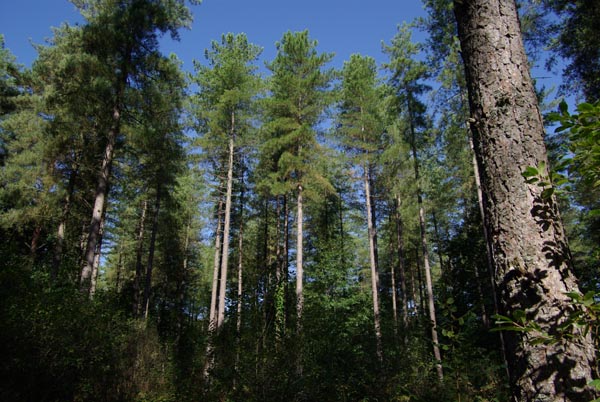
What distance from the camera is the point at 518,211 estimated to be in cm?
141

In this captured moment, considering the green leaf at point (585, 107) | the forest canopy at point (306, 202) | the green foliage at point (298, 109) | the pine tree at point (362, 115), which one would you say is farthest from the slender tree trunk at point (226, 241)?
the green leaf at point (585, 107)

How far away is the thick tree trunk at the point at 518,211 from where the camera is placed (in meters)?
1.18

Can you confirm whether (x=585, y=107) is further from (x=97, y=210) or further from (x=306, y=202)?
(x=306, y=202)

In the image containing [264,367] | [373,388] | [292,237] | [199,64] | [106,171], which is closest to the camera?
[264,367]

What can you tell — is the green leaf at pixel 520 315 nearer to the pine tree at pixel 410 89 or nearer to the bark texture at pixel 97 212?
the bark texture at pixel 97 212

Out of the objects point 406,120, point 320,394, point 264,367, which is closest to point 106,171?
point 264,367

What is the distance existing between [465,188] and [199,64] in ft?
48.3

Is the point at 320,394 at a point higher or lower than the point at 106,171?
lower

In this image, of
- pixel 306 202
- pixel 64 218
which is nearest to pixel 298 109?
pixel 306 202

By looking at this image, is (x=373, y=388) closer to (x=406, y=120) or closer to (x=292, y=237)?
(x=406, y=120)

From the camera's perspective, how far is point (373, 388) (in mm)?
6918

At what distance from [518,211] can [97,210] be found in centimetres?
1023

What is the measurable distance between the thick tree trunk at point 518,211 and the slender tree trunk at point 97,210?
908 centimetres

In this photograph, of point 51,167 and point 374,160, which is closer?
point 51,167
